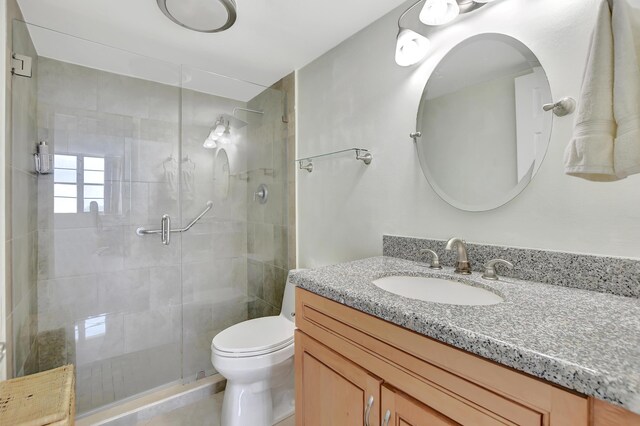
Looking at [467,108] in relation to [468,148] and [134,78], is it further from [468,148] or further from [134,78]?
[134,78]

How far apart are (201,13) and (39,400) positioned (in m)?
1.76

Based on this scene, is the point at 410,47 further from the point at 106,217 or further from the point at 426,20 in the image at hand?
the point at 106,217

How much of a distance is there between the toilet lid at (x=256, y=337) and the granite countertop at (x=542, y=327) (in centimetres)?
68

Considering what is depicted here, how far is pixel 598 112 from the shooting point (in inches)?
25.4

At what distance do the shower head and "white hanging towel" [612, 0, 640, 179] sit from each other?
141 cm

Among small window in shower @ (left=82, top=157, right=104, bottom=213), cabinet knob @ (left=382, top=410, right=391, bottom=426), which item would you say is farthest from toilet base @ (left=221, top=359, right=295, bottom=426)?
small window in shower @ (left=82, top=157, right=104, bottom=213)

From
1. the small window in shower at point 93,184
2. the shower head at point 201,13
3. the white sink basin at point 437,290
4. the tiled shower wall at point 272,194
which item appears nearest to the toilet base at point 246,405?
the tiled shower wall at point 272,194

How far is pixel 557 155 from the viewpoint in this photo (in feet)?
3.12

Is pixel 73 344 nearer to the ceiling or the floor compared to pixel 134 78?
nearer to the floor

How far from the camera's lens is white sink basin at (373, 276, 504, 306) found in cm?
97

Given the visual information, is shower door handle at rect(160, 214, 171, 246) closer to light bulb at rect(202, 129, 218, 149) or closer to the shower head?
light bulb at rect(202, 129, 218, 149)

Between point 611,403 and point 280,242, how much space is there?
1976mm

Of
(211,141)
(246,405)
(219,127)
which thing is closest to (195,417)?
(246,405)

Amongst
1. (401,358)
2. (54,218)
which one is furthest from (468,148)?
(54,218)
